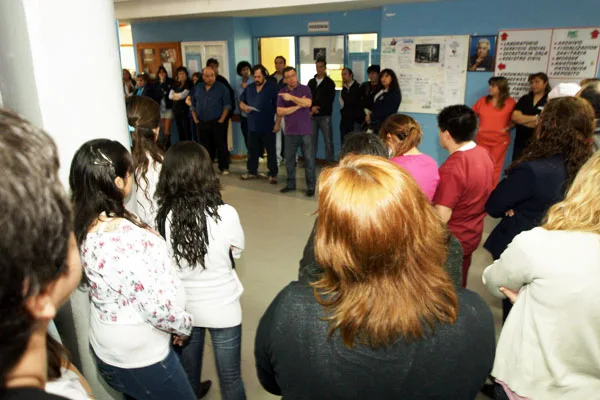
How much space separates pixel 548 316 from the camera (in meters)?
1.33

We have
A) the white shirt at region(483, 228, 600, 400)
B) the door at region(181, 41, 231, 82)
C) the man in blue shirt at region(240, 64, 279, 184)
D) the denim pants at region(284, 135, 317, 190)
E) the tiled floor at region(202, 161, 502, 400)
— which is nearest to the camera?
the white shirt at region(483, 228, 600, 400)

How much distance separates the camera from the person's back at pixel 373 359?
3.20 feet

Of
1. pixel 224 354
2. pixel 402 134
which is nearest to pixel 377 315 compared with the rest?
pixel 224 354

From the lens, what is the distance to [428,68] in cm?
608

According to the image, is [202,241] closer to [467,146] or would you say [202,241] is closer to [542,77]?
[467,146]

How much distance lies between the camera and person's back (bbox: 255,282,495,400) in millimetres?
976

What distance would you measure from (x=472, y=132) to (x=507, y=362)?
1.33 metres

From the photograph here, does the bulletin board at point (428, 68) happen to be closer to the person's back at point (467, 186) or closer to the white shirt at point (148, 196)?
the person's back at point (467, 186)

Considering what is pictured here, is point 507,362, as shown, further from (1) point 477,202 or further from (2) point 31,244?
(2) point 31,244

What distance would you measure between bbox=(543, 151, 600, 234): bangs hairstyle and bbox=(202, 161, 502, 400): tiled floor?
5.80 ft

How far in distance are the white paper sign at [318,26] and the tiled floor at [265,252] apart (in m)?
2.60

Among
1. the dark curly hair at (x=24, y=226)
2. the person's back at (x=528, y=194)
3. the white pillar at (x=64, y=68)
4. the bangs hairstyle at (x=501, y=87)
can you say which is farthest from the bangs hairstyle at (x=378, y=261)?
the bangs hairstyle at (x=501, y=87)

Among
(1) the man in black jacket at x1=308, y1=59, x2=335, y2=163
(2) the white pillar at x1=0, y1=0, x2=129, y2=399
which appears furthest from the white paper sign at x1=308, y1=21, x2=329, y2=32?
(2) the white pillar at x1=0, y1=0, x2=129, y2=399

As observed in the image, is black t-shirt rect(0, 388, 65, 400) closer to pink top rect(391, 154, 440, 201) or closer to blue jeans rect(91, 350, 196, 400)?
blue jeans rect(91, 350, 196, 400)
